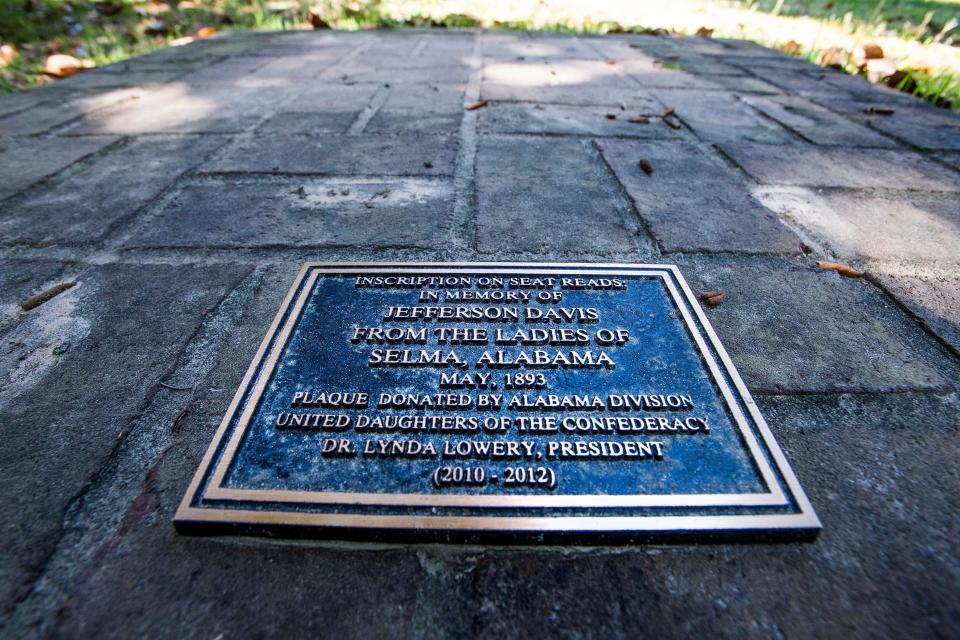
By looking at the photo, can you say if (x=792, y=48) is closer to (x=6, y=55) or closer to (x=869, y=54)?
(x=869, y=54)

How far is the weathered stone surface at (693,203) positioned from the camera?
168cm

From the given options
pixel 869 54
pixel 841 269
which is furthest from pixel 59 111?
pixel 869 54

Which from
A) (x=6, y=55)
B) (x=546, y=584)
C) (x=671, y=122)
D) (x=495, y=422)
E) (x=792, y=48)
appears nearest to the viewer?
(x=546, y=584)

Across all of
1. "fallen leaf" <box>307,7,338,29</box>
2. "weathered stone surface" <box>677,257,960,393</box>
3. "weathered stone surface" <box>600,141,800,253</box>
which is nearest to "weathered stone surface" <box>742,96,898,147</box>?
"weathered stone surface" <box>600,141,800,253</box>

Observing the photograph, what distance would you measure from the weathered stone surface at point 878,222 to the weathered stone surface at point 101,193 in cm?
241

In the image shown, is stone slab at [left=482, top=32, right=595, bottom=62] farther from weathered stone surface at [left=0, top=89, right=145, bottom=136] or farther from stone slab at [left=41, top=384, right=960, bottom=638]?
stone slab at [left=41, top=384, right=960, bottom=638]

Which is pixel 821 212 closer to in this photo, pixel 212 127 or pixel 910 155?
pixel 910 155

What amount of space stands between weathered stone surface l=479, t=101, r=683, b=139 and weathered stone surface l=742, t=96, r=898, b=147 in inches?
26.6

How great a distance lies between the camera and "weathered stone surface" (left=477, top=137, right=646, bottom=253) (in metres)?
1.66

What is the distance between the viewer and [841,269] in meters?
1.55

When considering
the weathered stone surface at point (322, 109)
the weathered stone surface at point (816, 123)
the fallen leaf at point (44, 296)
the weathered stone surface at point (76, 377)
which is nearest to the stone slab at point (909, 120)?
the weathered stone surface at point (816, 123)

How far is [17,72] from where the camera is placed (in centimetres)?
391

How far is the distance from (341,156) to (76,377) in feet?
4.61

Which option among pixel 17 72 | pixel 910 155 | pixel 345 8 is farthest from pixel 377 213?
pixel 345 8
